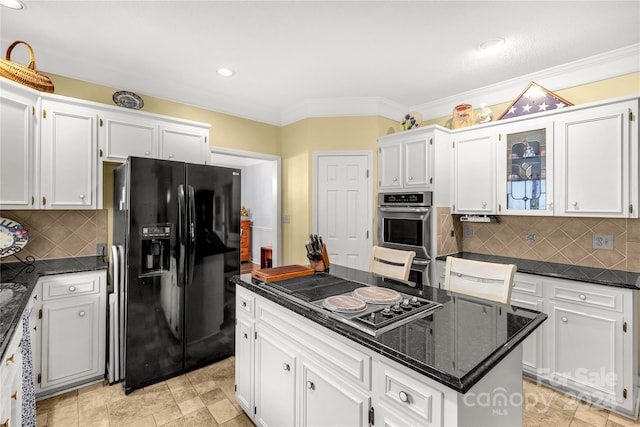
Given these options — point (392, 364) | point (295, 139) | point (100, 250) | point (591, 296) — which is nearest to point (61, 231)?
point (100, 250)

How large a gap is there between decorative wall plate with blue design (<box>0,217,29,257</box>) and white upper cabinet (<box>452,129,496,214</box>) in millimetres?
3813

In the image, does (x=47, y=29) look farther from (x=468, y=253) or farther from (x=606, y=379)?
(x=606, y=379)

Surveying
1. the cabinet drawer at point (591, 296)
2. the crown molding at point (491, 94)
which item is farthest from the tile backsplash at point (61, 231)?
the cabinet drawer at point (591, 296)

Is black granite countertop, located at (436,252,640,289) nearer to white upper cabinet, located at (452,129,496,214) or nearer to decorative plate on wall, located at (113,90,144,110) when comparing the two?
white upper cabinet, located at (452,129,496,214)

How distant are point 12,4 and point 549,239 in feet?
14.7

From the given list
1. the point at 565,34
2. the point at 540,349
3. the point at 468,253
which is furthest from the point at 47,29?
the point at 540,349

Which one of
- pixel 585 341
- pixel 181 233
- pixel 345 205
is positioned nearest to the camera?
pixel 585 341

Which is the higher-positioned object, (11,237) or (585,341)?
(11,237)

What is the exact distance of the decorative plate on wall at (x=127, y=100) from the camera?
2.86 metres

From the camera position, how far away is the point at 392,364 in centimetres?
112

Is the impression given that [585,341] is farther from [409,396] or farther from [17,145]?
[17,145]

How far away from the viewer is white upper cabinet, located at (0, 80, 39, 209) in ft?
7.11

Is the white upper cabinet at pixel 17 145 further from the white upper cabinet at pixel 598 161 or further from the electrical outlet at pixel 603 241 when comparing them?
the electrical outlet at pixel 603 241

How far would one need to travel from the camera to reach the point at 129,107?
2.93 meters
